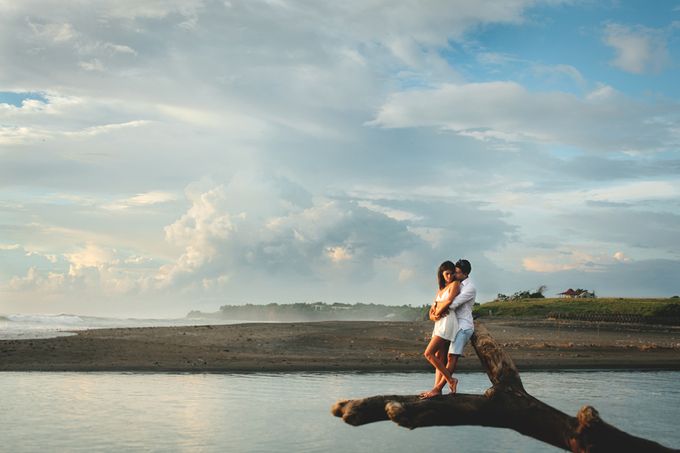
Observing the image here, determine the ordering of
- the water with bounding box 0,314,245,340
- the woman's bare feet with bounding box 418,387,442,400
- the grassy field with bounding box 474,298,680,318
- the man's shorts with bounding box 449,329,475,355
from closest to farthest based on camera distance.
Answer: the woman's bare feet with bounding box 418,387,442,400
the man's shorts with bounding box 449,329,475,355
the water with bounding box 0,314,245,340
the grassy field with bounding box 474,298,680,318

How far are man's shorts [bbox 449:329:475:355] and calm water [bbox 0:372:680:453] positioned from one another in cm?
604

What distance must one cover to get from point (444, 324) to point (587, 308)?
73008 mm

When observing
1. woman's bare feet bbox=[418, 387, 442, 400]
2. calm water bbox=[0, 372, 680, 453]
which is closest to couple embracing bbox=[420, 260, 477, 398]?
woman's bare feet bbox=[418, 387, 442, 400]

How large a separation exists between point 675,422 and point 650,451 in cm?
1342

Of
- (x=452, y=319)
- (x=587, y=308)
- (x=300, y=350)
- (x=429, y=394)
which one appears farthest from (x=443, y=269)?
(x=587, y=308)

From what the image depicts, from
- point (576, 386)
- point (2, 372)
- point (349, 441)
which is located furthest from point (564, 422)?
point (2, 372)

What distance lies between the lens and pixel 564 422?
10.4 m

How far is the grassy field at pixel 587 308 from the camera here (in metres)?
74.9

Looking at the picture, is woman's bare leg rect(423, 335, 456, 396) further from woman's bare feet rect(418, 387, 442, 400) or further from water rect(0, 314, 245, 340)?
water rect(0, 314, 245, 340)

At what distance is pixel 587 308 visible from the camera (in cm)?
8069

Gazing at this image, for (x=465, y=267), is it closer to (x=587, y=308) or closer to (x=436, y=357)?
(x=436, y=357)

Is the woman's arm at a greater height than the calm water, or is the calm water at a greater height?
the woman's arm

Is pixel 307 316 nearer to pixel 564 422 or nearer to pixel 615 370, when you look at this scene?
pixel 615 370

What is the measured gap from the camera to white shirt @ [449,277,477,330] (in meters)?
12.4
